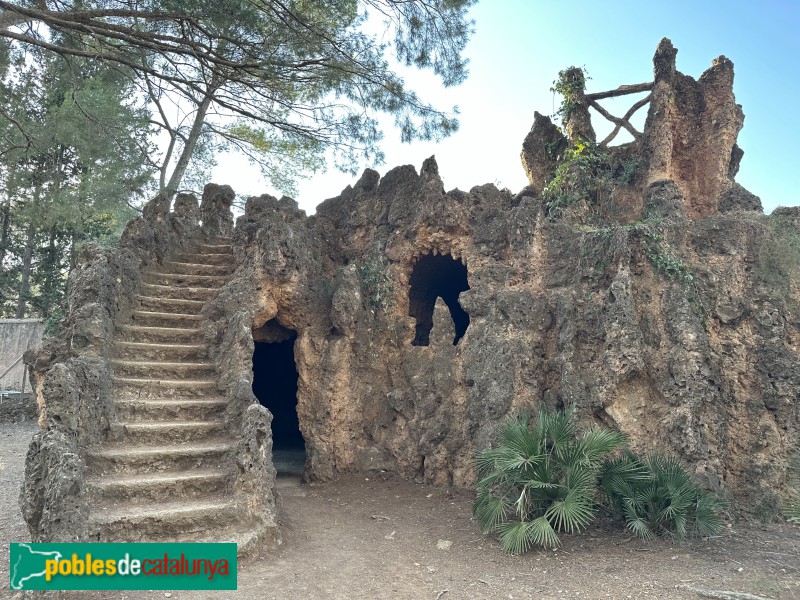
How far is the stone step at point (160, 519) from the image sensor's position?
582 centimetres

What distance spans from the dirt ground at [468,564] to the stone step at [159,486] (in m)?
1.06

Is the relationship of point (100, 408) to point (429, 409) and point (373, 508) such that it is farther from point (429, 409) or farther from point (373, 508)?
point (429, 409)

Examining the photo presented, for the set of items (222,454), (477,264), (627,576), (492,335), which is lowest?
(627,576)

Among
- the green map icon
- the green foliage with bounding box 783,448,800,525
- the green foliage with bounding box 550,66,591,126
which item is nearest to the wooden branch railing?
the green foliage with bounding box 550,66,591,126

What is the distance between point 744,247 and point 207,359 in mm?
8757

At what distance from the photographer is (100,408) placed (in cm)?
701

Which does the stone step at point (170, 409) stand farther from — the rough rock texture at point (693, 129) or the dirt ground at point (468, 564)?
the rough rock texture at point (693, 129)

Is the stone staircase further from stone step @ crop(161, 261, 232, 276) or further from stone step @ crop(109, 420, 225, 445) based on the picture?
stone step @ crop(161, 261, 232, 276)

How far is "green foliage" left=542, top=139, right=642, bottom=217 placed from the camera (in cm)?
1119

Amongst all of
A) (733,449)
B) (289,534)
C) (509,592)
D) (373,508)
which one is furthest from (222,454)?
(733,449)

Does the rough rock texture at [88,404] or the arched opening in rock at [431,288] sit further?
the arched opening in rock at [431,288]

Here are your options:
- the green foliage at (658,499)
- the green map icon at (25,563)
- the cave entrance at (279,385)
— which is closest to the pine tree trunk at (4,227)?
the cave entrance at (279,385)

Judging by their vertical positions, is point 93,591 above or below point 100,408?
below

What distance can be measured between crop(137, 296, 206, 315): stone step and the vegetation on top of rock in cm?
565
